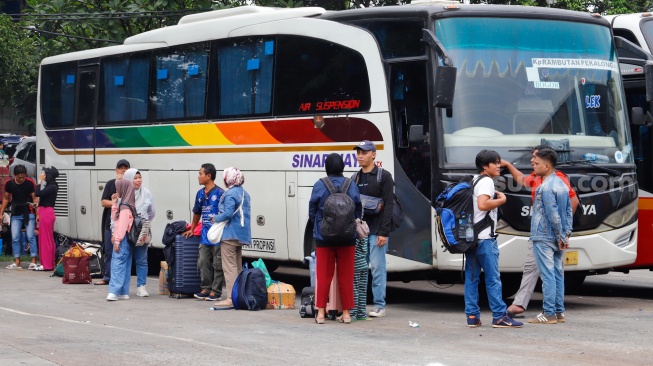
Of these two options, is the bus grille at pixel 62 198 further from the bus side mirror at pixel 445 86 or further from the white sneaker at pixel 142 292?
the bus side mirror at pixel 445 86

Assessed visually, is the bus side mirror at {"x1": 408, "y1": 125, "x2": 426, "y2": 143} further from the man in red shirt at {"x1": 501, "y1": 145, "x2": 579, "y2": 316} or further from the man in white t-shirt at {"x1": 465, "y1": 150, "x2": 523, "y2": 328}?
the man in white t-shirt at {"x1": 465, "y1": 150, "x2": 523, "y2": 328}

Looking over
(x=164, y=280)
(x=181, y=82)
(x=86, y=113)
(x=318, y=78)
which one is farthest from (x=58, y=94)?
(x=318, y=78)

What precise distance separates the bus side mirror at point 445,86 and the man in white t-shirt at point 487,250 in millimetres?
1048

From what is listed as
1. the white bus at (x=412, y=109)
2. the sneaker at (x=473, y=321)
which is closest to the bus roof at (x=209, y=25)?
the white bus at (x=412, y=109)

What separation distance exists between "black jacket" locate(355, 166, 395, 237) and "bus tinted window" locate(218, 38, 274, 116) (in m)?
3.33

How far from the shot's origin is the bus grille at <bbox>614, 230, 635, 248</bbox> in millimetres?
13797

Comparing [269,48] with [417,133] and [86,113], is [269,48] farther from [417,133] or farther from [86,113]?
A: [86,113]

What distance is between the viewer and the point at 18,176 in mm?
20469

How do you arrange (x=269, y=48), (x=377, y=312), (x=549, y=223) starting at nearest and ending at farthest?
(x=549, y=223) < (x=377, y=312) < (x=269, y=48)

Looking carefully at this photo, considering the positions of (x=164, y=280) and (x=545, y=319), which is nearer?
(x=545, y=319)

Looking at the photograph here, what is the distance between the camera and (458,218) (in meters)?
11.8

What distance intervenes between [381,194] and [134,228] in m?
3.87

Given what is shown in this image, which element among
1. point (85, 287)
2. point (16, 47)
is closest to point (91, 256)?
point (85, 287)

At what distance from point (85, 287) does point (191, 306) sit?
3.25 metres
